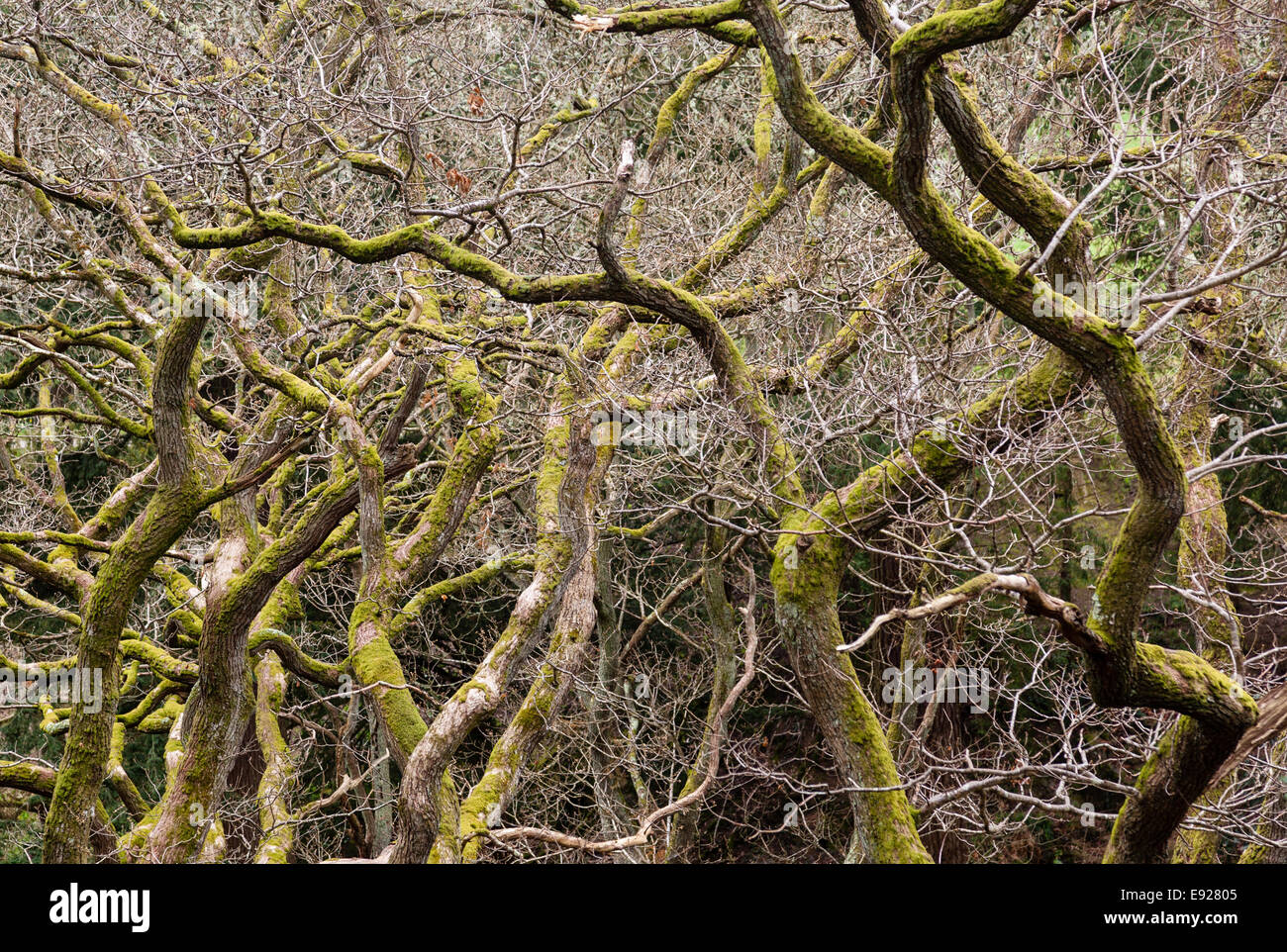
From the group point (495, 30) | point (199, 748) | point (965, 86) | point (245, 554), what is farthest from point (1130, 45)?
point (199, 748)

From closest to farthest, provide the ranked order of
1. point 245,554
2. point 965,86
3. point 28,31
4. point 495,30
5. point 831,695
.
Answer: point 965,86 < point 831,695 < point 28,31 < point 245,554 < point 495,30

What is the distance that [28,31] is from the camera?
6391mm

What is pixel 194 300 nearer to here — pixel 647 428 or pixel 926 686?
pixel 647 428

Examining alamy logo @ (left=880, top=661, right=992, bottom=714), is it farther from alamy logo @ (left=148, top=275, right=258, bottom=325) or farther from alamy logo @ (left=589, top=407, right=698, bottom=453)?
alamy logo @ (left=148, top=275, right=258, bottom=325)

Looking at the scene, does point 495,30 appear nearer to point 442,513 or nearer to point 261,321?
point 261,321
